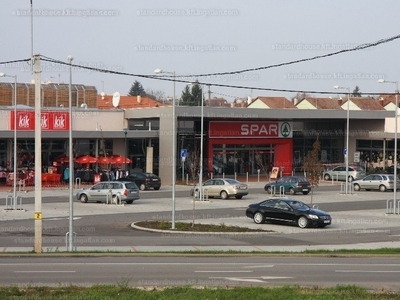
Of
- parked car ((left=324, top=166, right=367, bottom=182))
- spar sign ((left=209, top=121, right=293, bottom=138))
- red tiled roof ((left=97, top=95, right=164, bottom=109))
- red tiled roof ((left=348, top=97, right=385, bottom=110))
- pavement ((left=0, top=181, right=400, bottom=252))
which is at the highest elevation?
red tiled roof ((left=348, top=97, right=385, bottom=110))

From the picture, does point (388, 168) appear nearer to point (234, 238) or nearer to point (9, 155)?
point (9, 155)

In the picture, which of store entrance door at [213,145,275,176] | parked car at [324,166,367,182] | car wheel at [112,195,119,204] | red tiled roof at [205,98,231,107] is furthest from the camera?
red tiled roof at [205,98,231,107]

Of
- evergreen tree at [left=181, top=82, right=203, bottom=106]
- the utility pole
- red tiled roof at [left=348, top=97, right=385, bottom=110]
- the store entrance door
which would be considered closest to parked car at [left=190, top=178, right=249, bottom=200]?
the store entrance door

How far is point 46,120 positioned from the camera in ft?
199

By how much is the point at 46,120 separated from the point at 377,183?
2619 centimetres

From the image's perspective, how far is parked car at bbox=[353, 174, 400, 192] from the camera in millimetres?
56906

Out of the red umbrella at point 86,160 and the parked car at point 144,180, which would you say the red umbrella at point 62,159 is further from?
the parked car at point 144,180

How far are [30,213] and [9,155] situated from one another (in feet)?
79.1

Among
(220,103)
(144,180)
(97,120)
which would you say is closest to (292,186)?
(144,180)

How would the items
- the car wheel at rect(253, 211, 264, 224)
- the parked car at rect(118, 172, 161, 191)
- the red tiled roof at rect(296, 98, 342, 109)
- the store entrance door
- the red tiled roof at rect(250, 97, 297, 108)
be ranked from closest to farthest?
1. the car wheel at rect(253, 211, 264, 224)
2. the parked car at rect(118, 172, 161, 191)
3. the store entrance door
4. the red tiled roof at rect(296, 98, 342, 109)
5. the red tiled roof at rect(250, 97, 297, 108)

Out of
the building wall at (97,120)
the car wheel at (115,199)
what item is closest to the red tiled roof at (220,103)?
the building wall at (97,120)

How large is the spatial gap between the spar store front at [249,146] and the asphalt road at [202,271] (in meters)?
45.3

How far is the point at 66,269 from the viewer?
2008 centimetres

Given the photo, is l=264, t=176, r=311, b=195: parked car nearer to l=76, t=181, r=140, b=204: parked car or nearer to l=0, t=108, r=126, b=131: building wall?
l=76, t=181, r=140, b=204: parked car
